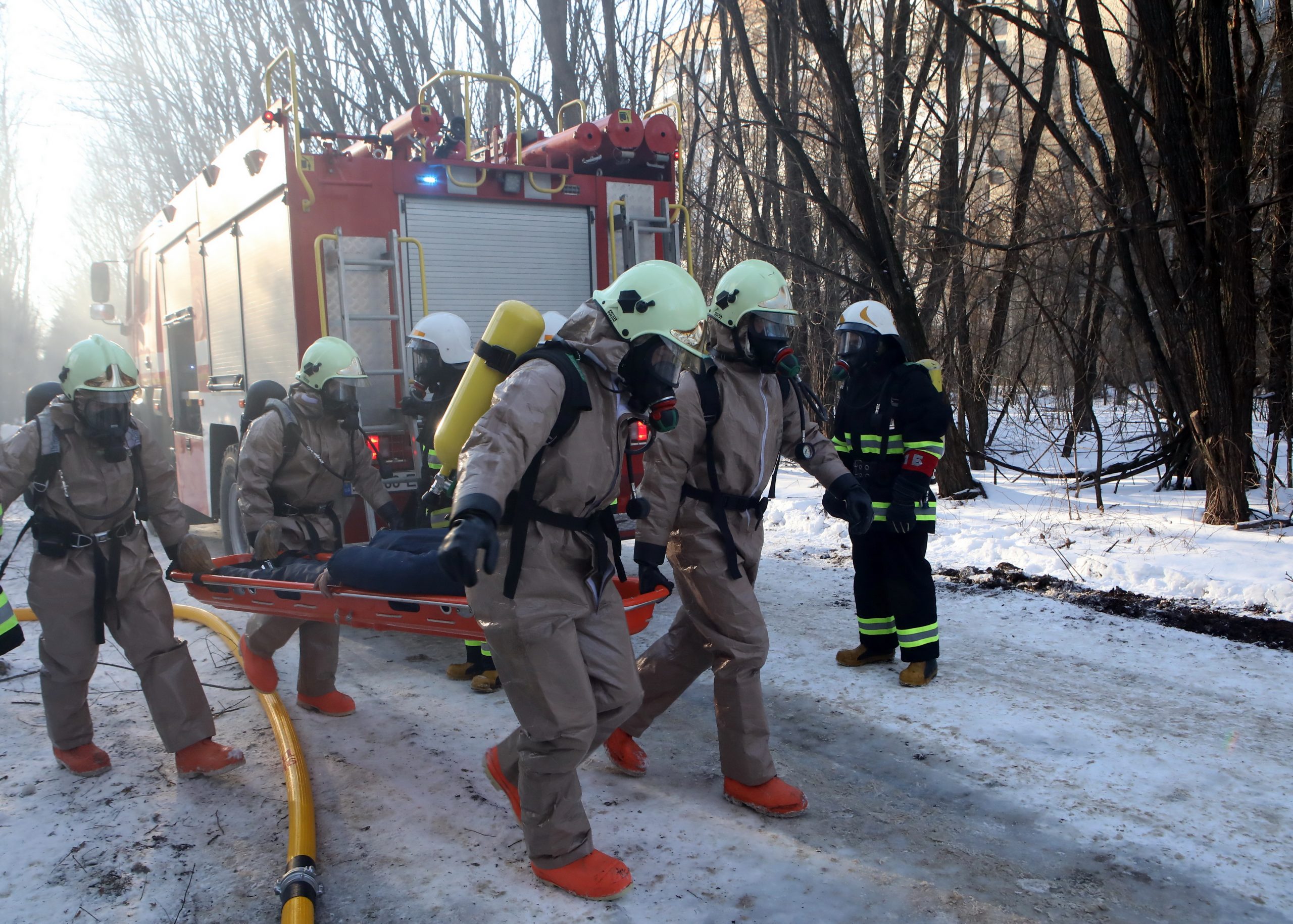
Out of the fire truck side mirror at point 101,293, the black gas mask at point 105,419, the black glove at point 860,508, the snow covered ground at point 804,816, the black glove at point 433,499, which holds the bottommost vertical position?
the snow covered ground at point 804,816

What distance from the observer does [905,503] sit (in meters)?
4.51

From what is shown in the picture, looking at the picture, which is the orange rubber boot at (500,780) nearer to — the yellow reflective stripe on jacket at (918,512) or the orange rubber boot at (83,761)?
the orange rubber boot at (83,761)

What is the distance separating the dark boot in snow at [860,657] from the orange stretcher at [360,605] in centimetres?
135

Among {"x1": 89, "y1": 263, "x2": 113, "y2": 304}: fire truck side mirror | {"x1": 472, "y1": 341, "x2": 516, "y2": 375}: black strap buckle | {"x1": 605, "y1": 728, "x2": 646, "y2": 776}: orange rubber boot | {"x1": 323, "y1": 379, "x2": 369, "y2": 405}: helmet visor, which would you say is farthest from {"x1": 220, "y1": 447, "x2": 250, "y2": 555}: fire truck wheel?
{"x1": 89, "y1": 263, "x2": 113, "y2": 304}: fire truck side mirror

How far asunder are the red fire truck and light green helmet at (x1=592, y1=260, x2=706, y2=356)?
307cm

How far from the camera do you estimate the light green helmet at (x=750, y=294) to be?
136 inches

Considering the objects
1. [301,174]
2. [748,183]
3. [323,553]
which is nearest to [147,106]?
[748,183]

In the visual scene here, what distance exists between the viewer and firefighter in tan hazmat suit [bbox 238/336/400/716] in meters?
4.31

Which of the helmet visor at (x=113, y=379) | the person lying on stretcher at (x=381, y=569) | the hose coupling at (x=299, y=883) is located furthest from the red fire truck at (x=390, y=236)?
the hose coupling at (x=299, y=883)

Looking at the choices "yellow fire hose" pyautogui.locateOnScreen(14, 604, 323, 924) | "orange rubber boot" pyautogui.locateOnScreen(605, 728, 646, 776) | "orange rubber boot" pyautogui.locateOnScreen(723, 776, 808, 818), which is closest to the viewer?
"yellow fire hose" pyautogui.locateOnScreen(14, 604, 323, 924)

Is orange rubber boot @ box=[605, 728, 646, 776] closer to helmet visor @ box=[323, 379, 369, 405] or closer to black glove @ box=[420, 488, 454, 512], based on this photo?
black glove @ box=[420, 488, 454, 512]

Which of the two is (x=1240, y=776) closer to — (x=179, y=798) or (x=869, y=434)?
(x=869, y=434)

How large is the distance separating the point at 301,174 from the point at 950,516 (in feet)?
19.2

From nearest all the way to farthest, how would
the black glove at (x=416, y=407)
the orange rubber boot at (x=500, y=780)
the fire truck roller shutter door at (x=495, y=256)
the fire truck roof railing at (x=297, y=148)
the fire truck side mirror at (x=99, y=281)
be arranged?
the orange rubber boot at (x=500, y=780)
the black glove at (x=416, y=407)
the fire truck roof railing at (x=297, y=148)
the fire truck roller shutter door at (x=495, y=256)
the fire truck side mirror at (x=99, y=281)
